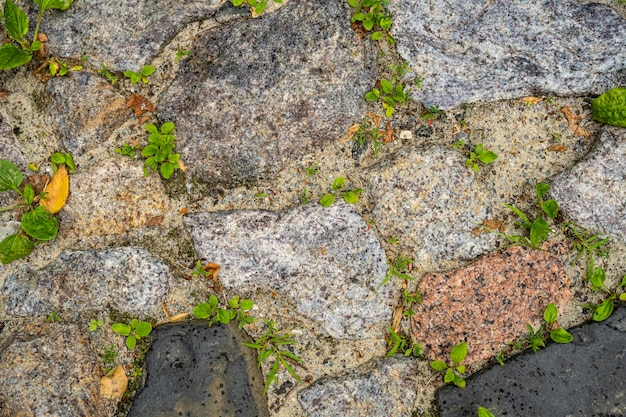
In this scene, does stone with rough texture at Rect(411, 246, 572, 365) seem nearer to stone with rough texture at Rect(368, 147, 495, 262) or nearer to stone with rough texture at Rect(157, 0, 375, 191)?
stone with rough texture at Rect(368, 147, 495, 262)

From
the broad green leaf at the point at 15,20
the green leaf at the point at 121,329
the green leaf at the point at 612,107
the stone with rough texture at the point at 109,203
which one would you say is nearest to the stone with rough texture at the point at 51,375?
the green leaf at the point at 121,329

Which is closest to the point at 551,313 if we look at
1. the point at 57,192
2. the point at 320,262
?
the point at 320,262

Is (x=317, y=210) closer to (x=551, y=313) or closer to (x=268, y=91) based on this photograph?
(x=268, y=91)

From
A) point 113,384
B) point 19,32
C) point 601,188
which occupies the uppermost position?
point 19,32

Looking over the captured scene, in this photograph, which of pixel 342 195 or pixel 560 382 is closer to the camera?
pixel 560 382

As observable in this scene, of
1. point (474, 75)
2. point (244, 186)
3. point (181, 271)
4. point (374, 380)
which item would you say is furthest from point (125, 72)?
point (374, 380)

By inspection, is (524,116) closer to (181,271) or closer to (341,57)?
(341,57)

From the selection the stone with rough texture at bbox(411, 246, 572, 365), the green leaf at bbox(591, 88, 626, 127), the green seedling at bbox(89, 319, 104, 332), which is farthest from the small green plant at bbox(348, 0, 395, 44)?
the green seedling at bbox(89, 319, 104, 332)
